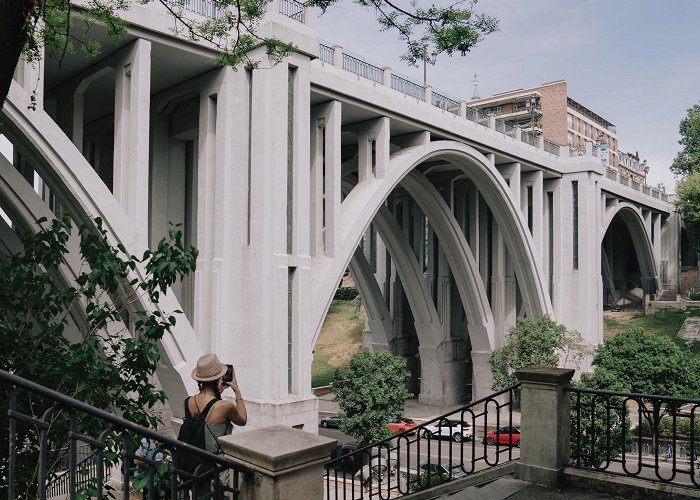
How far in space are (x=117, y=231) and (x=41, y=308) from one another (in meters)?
8.10

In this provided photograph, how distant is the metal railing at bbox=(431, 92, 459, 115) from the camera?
82.8 ft

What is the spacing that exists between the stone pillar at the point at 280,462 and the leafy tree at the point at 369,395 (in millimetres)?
20889

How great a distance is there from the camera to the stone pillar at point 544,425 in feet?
21.5

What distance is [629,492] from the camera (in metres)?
6.11

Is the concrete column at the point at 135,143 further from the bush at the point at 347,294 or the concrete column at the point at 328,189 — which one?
the bush at the point at 347,294

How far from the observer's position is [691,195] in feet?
158

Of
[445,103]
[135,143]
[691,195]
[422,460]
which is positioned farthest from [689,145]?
[135,143]

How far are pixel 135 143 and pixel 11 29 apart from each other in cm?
1080

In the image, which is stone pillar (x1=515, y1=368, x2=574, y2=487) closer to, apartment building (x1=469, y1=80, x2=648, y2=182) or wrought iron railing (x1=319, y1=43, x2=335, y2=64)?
wrought iron railing (x1=319, y1=43, x2=335, y2=64)

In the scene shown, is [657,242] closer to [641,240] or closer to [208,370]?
[641,240]

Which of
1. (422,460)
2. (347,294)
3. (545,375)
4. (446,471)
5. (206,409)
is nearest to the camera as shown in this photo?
(206,409)

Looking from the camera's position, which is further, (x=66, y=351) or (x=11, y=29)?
(x=66, y=351)

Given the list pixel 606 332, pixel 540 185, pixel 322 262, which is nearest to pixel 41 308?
pixel 322 262

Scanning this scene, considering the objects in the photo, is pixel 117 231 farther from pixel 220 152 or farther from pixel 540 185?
pixel 540 185
